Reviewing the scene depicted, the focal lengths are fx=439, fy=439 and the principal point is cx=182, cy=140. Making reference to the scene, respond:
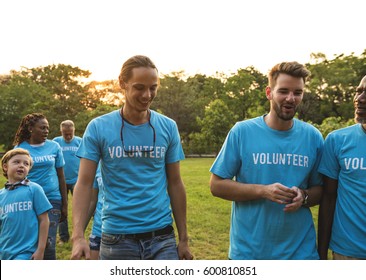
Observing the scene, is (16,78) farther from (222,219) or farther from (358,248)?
(358,248)

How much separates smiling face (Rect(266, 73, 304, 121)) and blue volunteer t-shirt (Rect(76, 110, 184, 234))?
889 mm

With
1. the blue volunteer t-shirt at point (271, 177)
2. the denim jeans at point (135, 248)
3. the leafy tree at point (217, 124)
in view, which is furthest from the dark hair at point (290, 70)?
the leafy tree at point (217, 124)

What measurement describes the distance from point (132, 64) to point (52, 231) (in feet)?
10.3

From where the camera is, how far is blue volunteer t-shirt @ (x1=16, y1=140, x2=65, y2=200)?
5926 mm

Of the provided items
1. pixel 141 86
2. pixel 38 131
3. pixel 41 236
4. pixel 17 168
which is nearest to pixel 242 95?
pixel 38 131

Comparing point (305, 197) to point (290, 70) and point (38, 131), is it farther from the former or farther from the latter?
point (38, 131)

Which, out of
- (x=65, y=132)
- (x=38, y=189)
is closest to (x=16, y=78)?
(x=65, y=132)

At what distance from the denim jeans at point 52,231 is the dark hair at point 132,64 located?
2.42m

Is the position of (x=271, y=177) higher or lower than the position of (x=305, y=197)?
higher

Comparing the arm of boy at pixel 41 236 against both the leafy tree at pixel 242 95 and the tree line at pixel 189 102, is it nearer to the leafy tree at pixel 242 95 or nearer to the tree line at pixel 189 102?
the tree line at pixel 189 102

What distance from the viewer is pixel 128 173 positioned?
3.14 m

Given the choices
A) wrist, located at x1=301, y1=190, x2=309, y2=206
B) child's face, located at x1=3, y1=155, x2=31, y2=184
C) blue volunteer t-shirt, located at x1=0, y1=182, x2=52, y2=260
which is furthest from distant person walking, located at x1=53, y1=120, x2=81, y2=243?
wrist, located at x1=301, y1=190, x2=309, y2=206

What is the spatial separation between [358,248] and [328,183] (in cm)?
47

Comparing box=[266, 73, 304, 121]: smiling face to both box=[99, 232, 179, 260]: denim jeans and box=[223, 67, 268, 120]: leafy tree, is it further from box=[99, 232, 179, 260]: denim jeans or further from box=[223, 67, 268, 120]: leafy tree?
box=[223, 67, 268, 120]: leafy tree
